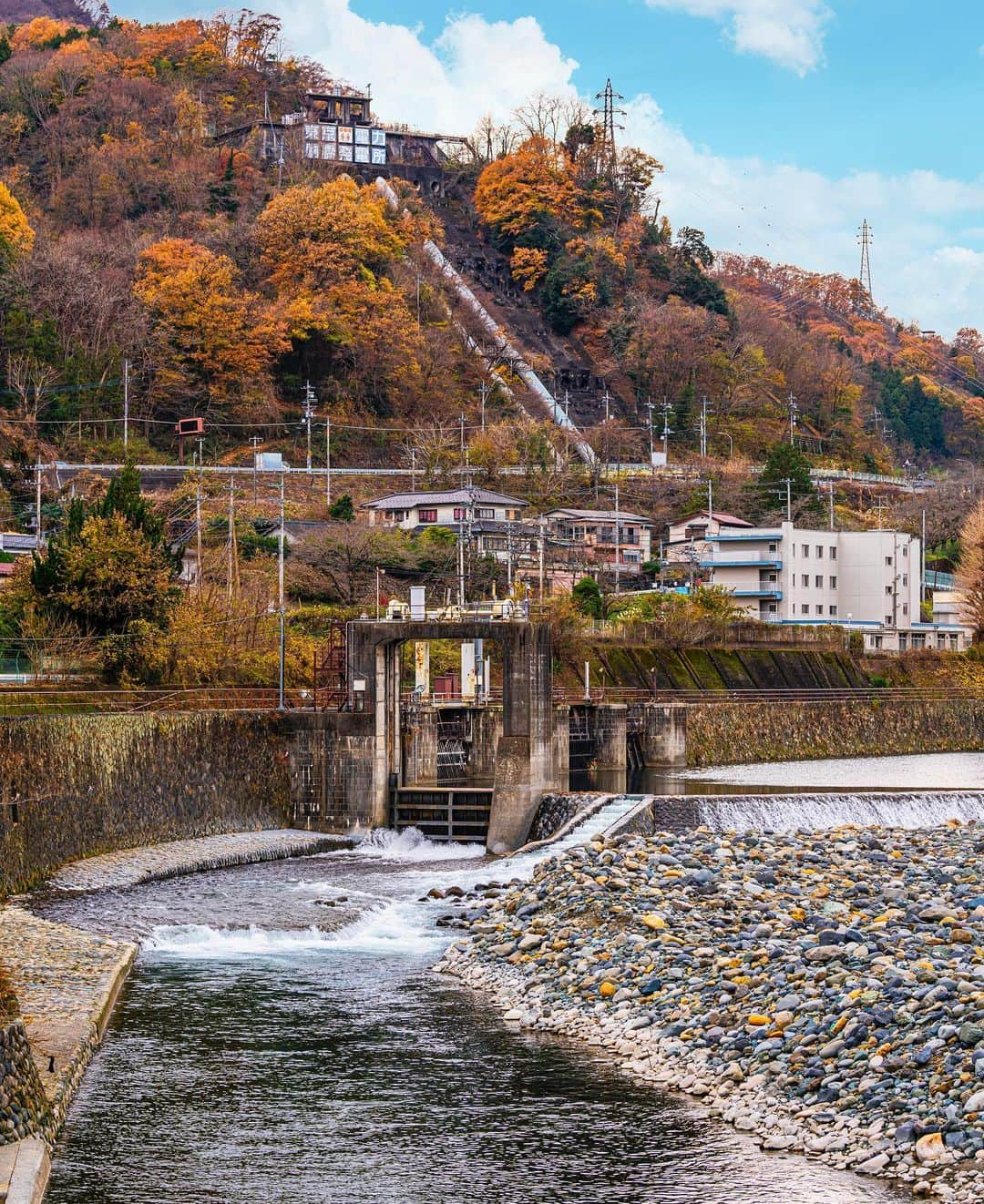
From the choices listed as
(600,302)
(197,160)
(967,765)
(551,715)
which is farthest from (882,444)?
(551,715)

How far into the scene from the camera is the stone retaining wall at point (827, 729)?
60219 millimetres

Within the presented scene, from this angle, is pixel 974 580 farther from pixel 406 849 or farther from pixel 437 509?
pixel 406 849

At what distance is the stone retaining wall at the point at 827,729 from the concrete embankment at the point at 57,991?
24608 millimetres

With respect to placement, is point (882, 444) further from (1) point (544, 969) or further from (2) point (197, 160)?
(1) point (544, 969)

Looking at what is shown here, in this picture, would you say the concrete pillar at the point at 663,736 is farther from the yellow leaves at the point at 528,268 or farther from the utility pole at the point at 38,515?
the yellow leaves at the point at 528,268

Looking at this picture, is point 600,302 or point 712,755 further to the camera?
point 600,302

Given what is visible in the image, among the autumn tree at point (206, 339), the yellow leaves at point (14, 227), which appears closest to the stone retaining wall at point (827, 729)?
the autumn tree at point (206, 339)

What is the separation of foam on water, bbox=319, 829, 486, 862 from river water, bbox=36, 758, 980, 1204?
955 cm

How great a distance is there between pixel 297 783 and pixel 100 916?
1293cm

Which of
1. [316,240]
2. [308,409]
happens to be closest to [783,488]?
[308,409]

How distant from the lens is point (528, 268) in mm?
129500

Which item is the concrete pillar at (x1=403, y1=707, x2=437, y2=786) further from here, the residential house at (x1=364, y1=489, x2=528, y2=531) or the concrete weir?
the residential house at (x1=364, y1=489, x2=528, y2=531)

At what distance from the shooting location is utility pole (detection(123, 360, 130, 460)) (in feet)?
275

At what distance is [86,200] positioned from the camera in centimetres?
11475
